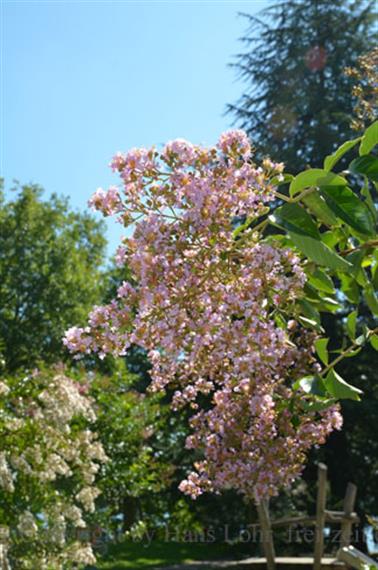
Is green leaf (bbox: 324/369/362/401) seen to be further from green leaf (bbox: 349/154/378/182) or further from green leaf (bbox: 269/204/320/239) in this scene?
green leaf (bbox: 349/154/378/182)

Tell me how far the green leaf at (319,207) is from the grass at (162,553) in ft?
41.4

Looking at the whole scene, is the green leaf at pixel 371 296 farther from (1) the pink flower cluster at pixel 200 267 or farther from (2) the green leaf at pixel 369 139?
(2) the green leaf at pixel 369 139

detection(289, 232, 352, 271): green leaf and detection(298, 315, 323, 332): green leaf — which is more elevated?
detection(289, 232, 352, 271): green leaf

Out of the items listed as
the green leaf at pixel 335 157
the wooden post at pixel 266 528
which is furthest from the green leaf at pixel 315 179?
the wooden post at pixel 266 528

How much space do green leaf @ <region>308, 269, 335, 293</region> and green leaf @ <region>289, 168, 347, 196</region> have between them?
33 cm

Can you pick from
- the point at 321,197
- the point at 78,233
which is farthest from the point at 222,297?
the point at 78,233

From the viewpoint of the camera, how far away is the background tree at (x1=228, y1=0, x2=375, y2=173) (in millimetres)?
17344

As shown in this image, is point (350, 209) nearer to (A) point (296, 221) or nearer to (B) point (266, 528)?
(A) point (296, 221)

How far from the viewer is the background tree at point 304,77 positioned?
1734cm

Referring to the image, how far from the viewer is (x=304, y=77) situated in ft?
60.6

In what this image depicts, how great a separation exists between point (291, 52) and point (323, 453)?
30.9 ft

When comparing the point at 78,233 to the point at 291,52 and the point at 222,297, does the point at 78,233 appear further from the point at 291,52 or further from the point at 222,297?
the point at 222,297

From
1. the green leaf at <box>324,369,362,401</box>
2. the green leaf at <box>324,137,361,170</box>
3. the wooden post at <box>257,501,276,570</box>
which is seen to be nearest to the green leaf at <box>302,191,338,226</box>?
the green leaf at <box>324,137,361,170</box>

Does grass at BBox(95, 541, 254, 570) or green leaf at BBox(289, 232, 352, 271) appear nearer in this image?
green leaf at BBox(289, 232, 352, 271)
